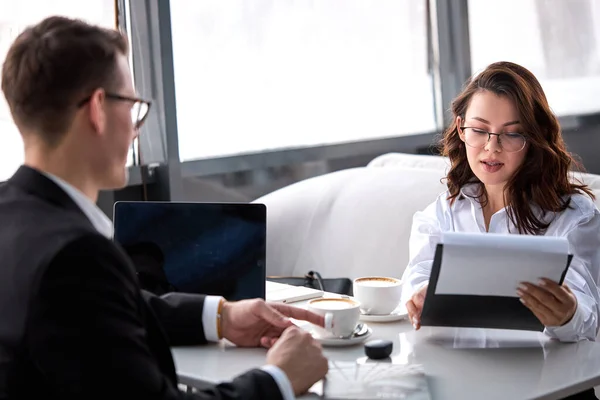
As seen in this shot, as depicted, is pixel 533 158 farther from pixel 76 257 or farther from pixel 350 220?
pixel 76 257

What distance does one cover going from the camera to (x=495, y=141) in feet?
7.39

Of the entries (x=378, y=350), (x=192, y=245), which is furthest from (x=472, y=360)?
(x=192, y=245)

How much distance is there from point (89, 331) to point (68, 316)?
0.04m

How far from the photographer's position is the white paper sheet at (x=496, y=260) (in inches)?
68.3

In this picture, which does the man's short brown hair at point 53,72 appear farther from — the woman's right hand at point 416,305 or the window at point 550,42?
the window at point 550,42

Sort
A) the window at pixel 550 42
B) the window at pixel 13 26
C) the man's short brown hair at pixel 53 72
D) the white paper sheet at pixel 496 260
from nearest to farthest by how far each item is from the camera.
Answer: the man's short brown hair at pixel 53 72 < the white paper sheet at pixel 496 260 < the window at pixel 13 26 < the window at pixel 550 42

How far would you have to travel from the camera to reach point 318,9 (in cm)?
405

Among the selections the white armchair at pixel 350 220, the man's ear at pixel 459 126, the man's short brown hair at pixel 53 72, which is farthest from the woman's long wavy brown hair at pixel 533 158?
the man's short brown hair at pixel 53 72

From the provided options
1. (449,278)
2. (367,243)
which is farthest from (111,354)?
(367,243)

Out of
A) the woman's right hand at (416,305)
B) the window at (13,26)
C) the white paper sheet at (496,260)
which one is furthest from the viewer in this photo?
the window at (13,26)

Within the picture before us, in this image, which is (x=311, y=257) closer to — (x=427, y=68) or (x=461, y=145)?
(x=461, y=145)

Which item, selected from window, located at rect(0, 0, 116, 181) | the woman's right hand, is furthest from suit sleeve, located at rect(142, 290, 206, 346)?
window, located at rect(0, 0, 116, 181)

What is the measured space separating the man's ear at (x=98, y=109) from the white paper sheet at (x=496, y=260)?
689 mm

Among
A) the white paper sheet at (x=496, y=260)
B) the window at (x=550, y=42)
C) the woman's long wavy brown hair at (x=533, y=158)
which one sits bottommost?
the white paper sheet at (x=496, y=260)
